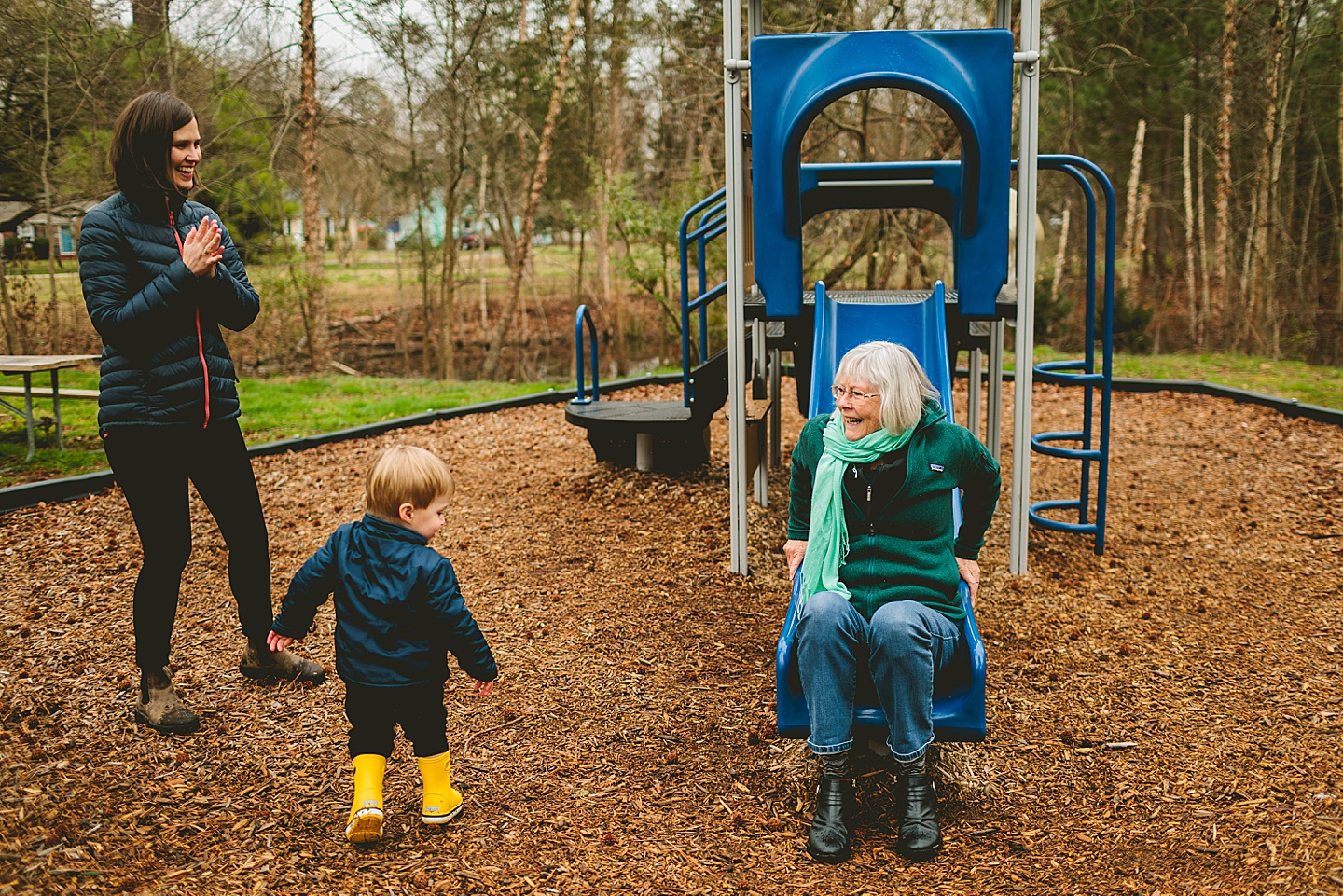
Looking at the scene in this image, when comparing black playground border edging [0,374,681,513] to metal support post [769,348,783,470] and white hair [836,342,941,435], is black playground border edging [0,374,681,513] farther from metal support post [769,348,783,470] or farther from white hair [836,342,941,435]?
white hair [836,342,941,435]

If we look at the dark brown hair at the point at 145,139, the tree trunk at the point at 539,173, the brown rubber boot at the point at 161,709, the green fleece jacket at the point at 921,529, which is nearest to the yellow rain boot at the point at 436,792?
the brown rubber boot at the point at 161,709

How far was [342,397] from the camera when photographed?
1038cm

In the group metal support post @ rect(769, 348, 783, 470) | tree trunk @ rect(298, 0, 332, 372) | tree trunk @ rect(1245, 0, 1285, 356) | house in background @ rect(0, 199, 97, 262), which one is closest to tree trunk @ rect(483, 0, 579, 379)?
tree trunk @ rect(298, 0, 332, 372)

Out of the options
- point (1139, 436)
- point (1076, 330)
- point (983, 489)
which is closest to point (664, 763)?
point (983, 489)

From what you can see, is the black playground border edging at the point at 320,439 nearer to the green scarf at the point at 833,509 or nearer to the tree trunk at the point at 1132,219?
the green scarf at the point at 833,509

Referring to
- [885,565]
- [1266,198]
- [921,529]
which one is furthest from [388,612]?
[1266,198]

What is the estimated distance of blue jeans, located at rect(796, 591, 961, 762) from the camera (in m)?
2.81

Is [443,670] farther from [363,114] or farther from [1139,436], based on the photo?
[363,114]

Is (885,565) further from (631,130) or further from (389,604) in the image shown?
(631,130)

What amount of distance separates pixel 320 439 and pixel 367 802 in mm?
5506

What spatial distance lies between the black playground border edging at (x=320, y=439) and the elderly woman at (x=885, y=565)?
14.7 ft

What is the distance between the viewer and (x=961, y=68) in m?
4.56

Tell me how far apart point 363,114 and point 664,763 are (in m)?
13.9

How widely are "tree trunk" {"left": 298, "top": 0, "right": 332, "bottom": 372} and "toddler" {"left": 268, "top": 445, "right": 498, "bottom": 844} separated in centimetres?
1118
